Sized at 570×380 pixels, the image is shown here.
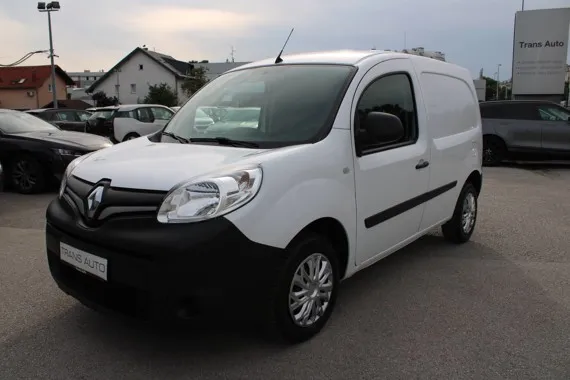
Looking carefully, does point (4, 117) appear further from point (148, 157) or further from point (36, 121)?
point (148, 157)

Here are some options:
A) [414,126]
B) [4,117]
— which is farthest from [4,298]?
[4,117]

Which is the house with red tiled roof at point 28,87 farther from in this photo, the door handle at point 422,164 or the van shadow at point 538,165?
the door handle at point 422,164

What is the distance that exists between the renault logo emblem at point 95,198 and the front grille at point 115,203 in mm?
14

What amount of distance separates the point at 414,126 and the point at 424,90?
15.6 inches

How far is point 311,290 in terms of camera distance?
312 centimetres

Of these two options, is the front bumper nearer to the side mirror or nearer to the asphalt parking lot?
the asphalt parking lot

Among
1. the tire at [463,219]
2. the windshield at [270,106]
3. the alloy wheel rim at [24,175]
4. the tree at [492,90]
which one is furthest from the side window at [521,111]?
the tree at [492,90]

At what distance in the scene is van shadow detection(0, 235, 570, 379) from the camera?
2.83m

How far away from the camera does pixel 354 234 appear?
3.37 meters

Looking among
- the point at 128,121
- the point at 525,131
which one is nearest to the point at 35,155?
the point at 128,121

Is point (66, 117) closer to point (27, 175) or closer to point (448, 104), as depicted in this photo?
point (27, 175)

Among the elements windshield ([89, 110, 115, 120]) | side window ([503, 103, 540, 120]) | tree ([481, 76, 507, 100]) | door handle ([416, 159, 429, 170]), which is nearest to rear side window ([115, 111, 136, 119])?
windshield ([89, 110, 115, 120])

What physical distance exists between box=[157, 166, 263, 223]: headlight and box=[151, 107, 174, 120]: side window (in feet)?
51.3

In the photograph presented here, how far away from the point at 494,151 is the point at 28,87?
5788 centimetres
